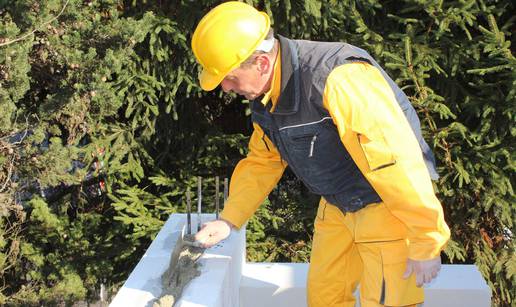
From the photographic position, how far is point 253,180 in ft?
8.47

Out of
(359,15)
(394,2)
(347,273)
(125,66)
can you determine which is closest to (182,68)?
(125,66)

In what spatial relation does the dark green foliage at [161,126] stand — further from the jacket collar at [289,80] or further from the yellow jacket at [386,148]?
the yellow jacket at [386,148]

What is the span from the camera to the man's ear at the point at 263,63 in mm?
2039

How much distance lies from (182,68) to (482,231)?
2.65 meters

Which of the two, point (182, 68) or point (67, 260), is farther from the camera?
point (67, 260)

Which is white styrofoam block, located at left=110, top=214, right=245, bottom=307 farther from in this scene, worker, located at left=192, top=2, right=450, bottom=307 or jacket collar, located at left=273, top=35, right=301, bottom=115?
jacket collar, located at left=273, top=35, right=301, bottom=115

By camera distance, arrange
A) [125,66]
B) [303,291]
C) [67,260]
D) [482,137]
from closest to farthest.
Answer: [303,291] → [482,137] → [125,66] → [67,260]

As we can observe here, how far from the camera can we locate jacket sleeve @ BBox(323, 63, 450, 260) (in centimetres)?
182

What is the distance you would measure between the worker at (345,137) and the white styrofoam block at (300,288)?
645 mm

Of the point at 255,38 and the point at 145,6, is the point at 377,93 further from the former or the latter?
the point at 145,6

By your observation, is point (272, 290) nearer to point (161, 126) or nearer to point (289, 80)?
point (289, 80)

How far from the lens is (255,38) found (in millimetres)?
1993

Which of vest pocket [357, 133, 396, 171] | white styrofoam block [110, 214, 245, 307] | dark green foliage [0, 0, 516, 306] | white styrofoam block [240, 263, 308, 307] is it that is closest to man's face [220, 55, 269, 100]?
vest pocket [357, 133, 396, 171]

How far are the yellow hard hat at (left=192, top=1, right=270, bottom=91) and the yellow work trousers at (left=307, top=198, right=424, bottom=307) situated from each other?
764 mm
